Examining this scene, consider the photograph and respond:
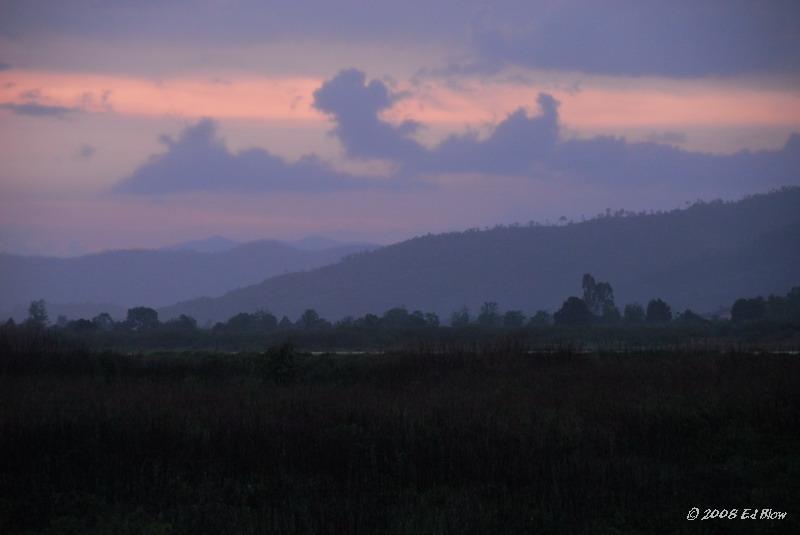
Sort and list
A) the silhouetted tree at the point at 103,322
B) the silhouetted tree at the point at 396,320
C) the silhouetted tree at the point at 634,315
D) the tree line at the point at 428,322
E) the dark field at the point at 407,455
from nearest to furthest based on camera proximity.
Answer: the dark field at the point at 407,455 < the tree line at the point at 428,322 < the silhouetted tree at the point at 396,320 < the silhouetted tree at the point at 634,315 < the silhouetted tree at the point at 103,322

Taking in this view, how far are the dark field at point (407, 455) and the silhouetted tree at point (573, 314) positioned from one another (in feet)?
110

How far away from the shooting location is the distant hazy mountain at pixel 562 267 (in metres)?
122

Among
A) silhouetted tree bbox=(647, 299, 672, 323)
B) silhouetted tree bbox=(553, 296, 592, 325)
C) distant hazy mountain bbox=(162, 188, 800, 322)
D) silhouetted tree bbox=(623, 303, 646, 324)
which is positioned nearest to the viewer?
silhouetted tree bbox=(553, 296, 592, 325)

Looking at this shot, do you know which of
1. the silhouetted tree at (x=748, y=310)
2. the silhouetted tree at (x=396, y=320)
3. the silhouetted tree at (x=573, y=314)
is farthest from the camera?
the silhouetted tree at (x=573, y=314)

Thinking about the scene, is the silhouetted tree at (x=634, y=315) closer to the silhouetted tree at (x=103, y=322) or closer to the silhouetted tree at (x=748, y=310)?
the silhouetted tree at (x=748, y=310)

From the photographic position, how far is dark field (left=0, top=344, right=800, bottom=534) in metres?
12.4

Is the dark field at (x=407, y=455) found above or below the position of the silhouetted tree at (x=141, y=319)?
below

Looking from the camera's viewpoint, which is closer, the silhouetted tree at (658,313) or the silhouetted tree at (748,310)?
the silhouetted tree at (748,310)

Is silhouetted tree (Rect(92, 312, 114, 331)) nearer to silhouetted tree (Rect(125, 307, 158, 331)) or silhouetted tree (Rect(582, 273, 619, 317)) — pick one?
silhouetted tree (Rect(125, 307, 158, 331))

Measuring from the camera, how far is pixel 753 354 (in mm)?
26562

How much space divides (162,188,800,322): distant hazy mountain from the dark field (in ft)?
327

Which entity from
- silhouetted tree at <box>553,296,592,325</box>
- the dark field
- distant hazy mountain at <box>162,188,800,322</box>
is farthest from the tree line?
distant hazy mountain at <box>162,188,800,322</box>

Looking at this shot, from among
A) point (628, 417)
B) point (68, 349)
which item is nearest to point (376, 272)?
point (68, 349)

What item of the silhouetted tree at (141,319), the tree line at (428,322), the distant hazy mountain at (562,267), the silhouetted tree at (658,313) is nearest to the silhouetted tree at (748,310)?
the tree line at (428,322)
